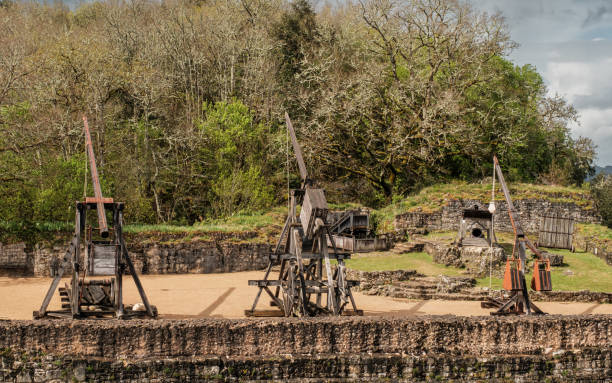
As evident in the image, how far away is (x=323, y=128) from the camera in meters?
37.3

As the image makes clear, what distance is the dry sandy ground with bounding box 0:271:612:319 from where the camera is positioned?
1817 cm

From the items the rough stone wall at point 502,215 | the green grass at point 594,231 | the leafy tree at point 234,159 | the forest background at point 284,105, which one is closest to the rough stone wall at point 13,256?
the forest background at point 284,105

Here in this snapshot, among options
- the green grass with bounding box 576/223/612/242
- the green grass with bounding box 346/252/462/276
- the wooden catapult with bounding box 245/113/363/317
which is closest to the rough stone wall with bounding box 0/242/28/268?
the wooden catapult with bounding box 245/113/363/317

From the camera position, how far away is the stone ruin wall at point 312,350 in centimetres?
1252

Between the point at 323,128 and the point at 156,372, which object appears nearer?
the point at 156,372

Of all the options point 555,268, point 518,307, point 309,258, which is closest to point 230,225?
point 309,258

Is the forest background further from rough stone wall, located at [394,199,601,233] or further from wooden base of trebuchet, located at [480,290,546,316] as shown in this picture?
wooden base of trebuchet, located at [480,290,546,316]

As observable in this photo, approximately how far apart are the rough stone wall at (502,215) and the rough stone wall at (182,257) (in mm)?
8739

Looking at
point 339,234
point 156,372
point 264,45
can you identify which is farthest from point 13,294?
point 264,45

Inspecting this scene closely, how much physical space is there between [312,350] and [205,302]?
23.6ft

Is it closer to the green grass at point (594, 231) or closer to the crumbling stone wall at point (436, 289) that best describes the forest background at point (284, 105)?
the green grass at point (594, 231)

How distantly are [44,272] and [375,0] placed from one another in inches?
996

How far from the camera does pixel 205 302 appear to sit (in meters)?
19.6

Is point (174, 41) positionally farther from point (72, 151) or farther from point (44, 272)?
point (44, 272)
